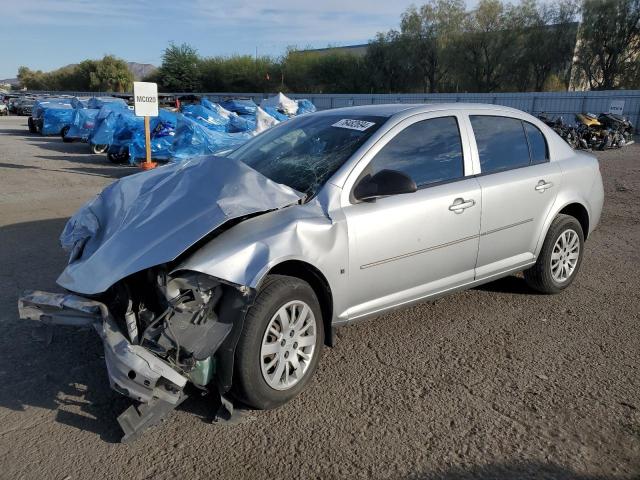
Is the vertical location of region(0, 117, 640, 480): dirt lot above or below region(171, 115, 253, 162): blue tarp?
below

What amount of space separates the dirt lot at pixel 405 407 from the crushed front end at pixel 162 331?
0.29 metres

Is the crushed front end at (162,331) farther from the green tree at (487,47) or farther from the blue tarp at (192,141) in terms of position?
the green tree at (487,47)

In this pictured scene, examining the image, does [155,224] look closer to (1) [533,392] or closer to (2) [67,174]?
(1) [533,392]

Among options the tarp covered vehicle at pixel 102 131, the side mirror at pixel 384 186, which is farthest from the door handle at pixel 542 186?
the tarp covered vehicle at pixel 102 131

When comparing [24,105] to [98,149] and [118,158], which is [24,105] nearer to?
[98,149]

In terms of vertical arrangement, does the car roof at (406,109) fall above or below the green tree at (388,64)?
below

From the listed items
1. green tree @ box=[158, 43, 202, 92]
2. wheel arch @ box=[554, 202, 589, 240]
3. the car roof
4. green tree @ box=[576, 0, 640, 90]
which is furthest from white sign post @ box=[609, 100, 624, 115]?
green tree @ box=[158, 43, 202, 92]

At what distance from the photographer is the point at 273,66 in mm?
69125

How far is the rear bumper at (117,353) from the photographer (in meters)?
2.66

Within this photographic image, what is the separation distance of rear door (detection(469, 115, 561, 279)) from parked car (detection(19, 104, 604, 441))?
0.6 inches

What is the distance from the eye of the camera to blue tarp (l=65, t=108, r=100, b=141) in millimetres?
18047

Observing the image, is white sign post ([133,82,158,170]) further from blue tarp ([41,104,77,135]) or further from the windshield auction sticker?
blue tarp ([41,104,77,135])

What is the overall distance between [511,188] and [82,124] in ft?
57.1

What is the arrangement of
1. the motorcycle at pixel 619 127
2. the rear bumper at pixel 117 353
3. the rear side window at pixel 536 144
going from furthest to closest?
the motorcycle at pixel 619 127, the rear side window at pixel 536 144, the rear bumper at pixel 117 353
